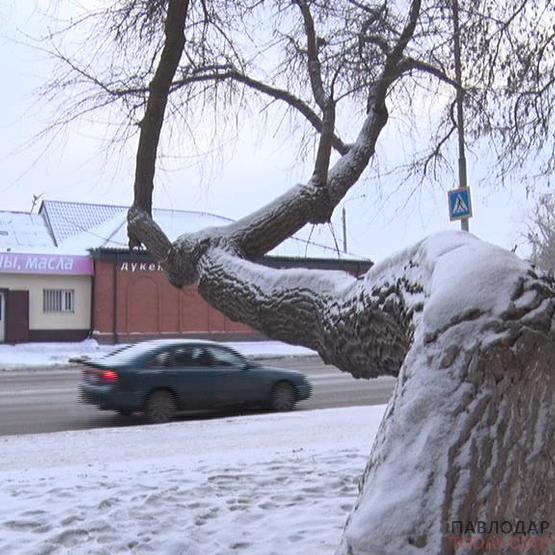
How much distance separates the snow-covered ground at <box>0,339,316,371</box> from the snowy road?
1843mm

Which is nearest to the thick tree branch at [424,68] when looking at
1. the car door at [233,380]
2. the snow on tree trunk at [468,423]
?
the snow on tree trunk at [468,423]

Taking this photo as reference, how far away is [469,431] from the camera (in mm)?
1845

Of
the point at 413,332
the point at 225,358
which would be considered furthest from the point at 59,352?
the point at 413,332

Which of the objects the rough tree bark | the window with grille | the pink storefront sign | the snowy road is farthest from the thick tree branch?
the window with grille

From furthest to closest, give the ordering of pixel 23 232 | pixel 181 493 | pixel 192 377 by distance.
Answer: pixel 23 232 < pixel 192 377 < pixel 181 493

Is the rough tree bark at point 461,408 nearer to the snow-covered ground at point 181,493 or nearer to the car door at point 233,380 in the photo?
the snow-covered ground at point 181,493

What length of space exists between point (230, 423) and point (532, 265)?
8.66 metres

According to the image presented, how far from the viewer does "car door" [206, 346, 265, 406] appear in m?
12.6

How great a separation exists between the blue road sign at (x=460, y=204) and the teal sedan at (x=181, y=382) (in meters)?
4.65

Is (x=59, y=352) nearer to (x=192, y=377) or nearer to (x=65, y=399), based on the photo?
(x=65, y=399)

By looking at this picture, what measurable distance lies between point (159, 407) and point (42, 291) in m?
17.8

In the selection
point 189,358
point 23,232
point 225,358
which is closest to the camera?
point 189,358

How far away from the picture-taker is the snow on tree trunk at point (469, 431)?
1.74m

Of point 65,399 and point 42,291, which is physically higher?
point 42,291
